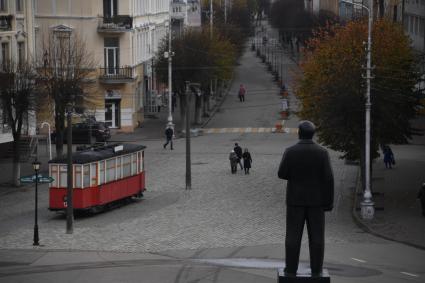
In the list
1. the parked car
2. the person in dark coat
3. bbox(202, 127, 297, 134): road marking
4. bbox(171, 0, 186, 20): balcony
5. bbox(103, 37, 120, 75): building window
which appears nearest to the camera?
the person in dark coat

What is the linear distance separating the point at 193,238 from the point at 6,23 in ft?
74.5

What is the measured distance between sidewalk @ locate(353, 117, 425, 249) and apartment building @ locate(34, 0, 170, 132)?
19.4 metres

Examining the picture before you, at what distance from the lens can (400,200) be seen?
4203 cm

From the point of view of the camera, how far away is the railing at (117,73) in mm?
69125

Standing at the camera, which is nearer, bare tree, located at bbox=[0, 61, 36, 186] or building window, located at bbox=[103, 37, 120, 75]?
bare tree, located at bbox=[0, 61, 36, 186]

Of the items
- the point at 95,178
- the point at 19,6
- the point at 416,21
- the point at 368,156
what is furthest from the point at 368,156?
the point at 416,21

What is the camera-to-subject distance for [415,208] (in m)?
39.9

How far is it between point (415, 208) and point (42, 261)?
1582 centimetres

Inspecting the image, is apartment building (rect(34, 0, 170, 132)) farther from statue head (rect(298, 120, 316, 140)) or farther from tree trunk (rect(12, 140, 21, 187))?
statue head (rect(298, 120, 316, 140))

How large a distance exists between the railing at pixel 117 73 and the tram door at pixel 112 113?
5.67 feet

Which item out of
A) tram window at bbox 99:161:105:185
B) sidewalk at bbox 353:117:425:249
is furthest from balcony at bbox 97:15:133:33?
tram window at bbox 99:161:105:185

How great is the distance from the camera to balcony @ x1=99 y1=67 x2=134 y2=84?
68875 mm

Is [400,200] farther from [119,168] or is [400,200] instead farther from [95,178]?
[95,178]

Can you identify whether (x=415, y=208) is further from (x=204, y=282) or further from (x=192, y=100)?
(x=192, y=100)
